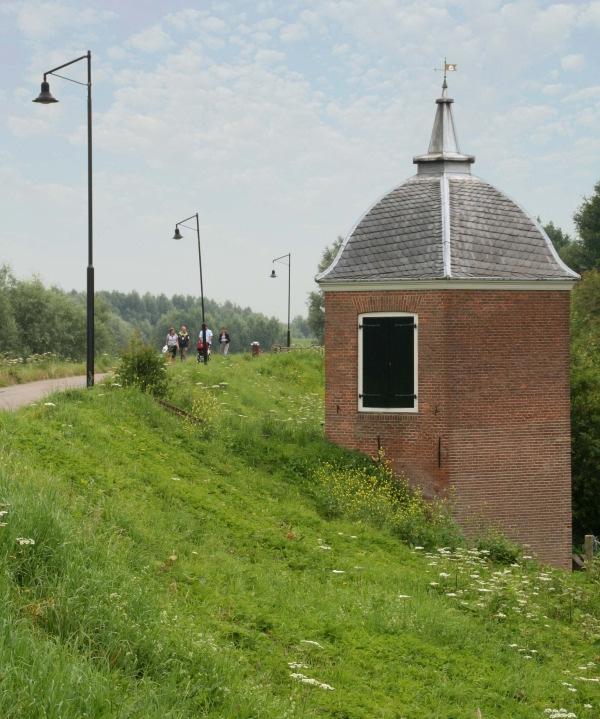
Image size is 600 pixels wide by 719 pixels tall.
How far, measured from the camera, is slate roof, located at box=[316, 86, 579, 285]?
68.6 feet

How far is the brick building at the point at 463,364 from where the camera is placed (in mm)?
20578

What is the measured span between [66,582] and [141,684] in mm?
1168

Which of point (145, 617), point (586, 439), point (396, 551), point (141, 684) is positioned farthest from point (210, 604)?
point (586, 439)

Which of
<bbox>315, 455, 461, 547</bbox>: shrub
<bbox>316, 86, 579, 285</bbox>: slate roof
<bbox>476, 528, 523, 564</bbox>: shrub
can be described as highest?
<bbox>316, 86, 579, 285</bbox>: slate roof

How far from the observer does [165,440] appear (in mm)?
18000

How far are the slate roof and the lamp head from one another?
6984 millimetres

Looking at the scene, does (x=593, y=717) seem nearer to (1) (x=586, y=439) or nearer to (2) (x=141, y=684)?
(2) (x=141, y=684)

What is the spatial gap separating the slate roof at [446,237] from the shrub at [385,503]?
4.41 metres

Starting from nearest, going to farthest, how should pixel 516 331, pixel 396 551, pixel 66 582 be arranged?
pixel 66 582 → pixel 396 551 → pixel 516 331

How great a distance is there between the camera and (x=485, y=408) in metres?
20.7

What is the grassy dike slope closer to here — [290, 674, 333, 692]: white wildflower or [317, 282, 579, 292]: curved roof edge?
[290, 674, 333, 692]: white wildflower

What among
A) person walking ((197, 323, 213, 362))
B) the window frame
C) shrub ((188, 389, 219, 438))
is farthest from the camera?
person walking ((197, 323, 213, 362))

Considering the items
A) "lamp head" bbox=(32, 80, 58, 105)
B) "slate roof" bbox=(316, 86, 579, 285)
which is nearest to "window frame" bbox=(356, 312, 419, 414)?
"slate roof" bbox=(316, 86, 579, 285)

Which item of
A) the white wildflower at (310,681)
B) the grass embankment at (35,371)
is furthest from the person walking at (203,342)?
the white wildflower at (310,681)
